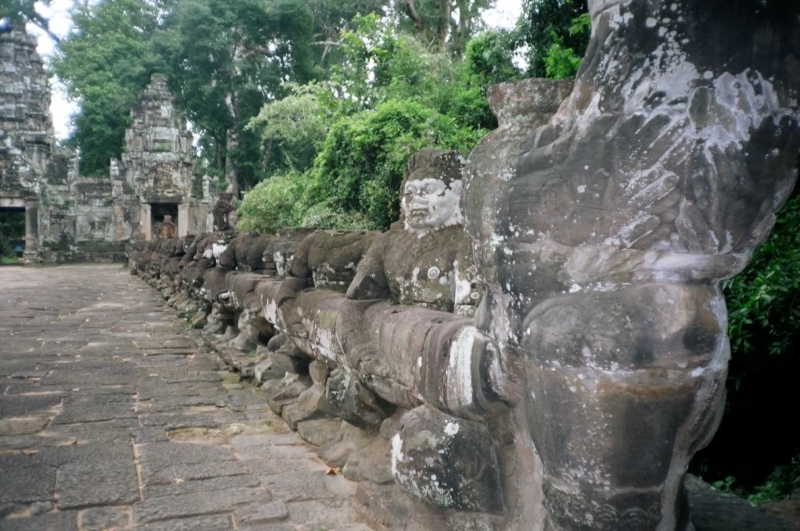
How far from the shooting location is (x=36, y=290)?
1425cm

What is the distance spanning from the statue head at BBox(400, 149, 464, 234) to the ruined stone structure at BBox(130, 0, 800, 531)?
0.75 m

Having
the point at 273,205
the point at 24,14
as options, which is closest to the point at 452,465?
the point at 273,205

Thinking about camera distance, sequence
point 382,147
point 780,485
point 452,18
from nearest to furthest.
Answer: point 780,485
point 382,147
point 452,18

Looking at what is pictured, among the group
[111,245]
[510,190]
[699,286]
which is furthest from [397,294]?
[111,245]

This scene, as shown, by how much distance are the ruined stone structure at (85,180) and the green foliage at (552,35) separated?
21.5 m

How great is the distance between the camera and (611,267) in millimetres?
1696

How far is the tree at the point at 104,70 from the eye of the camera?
35.9 metres

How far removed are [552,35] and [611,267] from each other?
8324 mm

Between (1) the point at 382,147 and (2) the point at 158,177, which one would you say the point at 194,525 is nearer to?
(1) the point at 382,147

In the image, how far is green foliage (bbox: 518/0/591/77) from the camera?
830cm

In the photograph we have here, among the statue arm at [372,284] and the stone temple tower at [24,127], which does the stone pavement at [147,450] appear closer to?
the statue arm at [372,284]

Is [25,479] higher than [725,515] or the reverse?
the reverse

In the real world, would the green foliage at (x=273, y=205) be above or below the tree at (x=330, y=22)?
below

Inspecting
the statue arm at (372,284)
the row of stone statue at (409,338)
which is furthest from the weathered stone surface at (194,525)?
the statue arm at (372,284)
